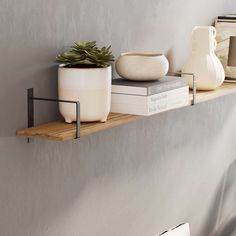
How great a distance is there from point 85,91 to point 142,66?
201mm

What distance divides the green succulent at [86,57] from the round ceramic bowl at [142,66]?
0.13m

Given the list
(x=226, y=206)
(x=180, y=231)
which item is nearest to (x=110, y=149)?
(x=180, y=231)

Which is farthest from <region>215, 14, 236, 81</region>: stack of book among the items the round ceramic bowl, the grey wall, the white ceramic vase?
the round ceramic bowl

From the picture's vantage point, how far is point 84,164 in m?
1.44

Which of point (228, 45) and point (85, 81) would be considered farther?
point (228, 45)

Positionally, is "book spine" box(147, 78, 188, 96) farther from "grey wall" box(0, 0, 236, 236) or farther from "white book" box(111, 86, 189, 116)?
"grey wall" box(0, 0, 236, 236)

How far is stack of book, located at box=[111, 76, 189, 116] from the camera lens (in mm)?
1342

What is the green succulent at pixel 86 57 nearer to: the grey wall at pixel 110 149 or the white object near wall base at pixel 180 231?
the grey wall at pixel 110 149

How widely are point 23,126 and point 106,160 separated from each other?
1.11 ft

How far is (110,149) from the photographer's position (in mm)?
1534

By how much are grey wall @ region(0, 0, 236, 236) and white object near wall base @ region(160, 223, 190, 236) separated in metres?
0.03

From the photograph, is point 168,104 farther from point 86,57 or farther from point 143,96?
point 86,57

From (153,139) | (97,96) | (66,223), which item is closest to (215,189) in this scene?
(153,139)

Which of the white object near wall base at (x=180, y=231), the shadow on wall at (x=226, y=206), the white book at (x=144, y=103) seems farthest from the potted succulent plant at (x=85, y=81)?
the shadow on wall at (x=226, y=206)
